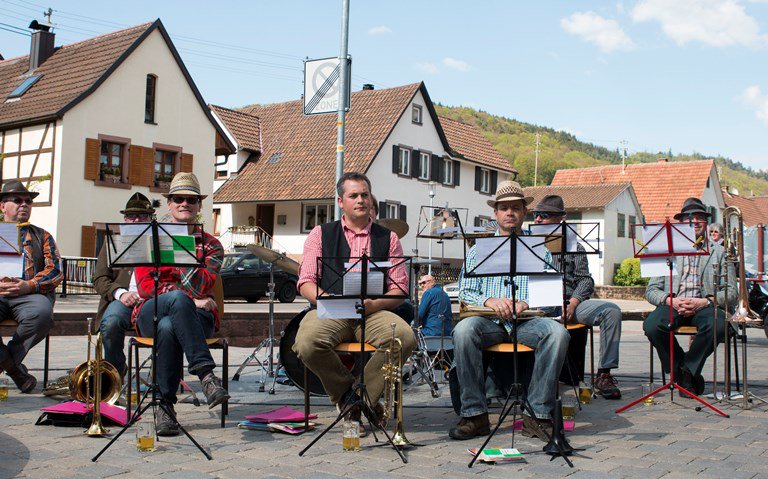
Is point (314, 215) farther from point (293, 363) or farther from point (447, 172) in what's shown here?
point (293, 363)

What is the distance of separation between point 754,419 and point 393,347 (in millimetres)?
2872

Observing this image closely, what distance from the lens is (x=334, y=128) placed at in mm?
41750

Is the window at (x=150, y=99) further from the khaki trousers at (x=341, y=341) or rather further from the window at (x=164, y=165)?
the khaki trousers at (x=341, y=341)

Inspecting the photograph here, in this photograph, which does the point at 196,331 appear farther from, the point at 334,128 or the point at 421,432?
the point at 334,128

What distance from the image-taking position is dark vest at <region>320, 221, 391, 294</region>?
607 cm

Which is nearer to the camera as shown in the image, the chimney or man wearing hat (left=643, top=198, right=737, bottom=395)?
man wearing hat (left=643, top=198, right=737, bottom=395)

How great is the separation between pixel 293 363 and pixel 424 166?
3651cm

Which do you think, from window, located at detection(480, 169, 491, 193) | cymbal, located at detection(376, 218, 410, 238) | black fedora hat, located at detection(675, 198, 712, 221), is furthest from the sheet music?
window, located at detection(480, 169, 491, 193)

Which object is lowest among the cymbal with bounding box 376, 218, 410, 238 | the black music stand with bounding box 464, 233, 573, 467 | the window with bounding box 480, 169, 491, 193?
the black music stand with bounding box 464, 233, 573, 467

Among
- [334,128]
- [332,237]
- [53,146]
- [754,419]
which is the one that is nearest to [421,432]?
[332,237]

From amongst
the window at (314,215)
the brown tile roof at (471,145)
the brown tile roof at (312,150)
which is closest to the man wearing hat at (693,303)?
the brown tile roof at (312,150)

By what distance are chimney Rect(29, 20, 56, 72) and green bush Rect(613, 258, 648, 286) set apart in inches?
1141

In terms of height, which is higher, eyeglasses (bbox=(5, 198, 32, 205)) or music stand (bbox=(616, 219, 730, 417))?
eyeglasses (bbox=(5, 198, 32, 205))

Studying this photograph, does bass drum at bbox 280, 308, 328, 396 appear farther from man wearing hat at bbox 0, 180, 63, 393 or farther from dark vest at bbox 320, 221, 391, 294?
man wearing hat at bbox 0, 180, 63, 393
